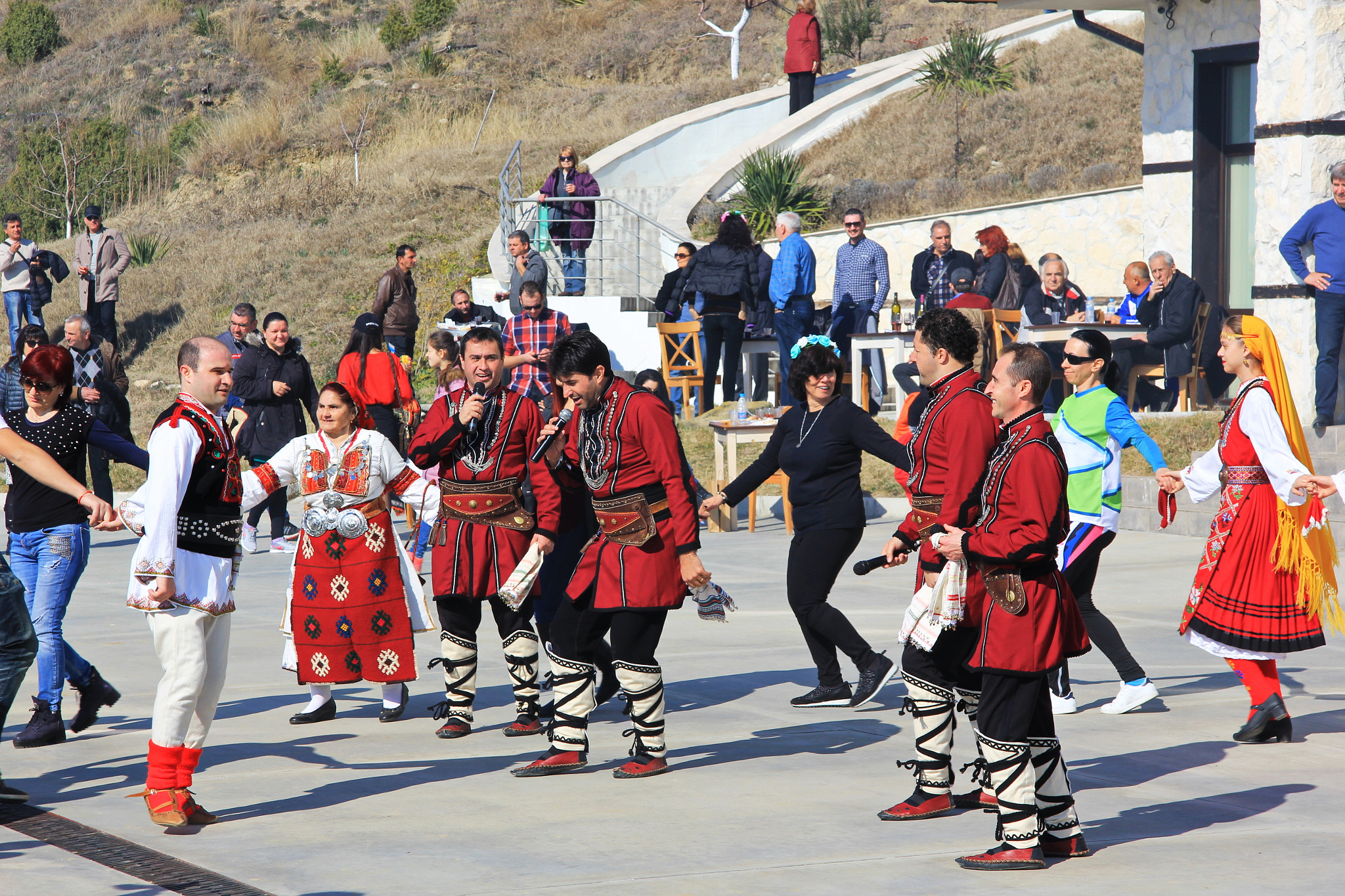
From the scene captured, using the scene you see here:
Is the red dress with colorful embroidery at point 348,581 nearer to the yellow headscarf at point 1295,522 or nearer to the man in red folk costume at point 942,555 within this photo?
the man in red folk costume at point 942,555

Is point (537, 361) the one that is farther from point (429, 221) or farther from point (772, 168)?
point (429, 221)

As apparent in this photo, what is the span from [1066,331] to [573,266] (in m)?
8.63

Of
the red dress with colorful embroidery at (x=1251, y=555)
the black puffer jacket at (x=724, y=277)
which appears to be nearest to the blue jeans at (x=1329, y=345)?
the black puffer jacket at (x=724, y=277)

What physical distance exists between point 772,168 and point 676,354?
23.9 feet

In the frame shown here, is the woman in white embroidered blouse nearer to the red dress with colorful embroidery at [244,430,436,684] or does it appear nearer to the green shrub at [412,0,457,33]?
the red dress with colorful embroidery at [244,430,436,684]

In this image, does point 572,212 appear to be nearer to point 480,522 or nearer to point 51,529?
point 480,522

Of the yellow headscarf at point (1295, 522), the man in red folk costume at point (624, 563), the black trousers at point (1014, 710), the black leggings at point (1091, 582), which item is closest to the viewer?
the black trousers at point (1014, 710)

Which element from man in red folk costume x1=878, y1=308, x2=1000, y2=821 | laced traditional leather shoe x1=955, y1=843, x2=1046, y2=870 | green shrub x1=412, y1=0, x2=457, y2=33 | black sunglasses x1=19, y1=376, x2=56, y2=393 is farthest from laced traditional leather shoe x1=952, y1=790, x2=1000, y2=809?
green shrub x1=412, y1=0, x2=457, y2=33

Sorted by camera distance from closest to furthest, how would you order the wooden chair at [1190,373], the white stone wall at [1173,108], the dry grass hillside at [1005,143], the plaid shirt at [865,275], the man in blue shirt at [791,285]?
the wooden chair at [1190,373] < the man in blue shirt at [791,285] < the white stone wall at [1173,108] < the plaid shirt at [865,275] < the dry grass hillside at [1005,143]

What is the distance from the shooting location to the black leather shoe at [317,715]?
6949 mm

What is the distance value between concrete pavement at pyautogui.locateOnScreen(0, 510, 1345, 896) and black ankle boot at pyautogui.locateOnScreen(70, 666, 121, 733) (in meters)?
0.09

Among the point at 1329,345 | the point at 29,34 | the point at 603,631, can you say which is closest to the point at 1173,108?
the point at 1329,345

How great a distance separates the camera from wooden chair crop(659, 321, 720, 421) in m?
16.6

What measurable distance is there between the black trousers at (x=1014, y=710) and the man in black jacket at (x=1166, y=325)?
9.13 m
